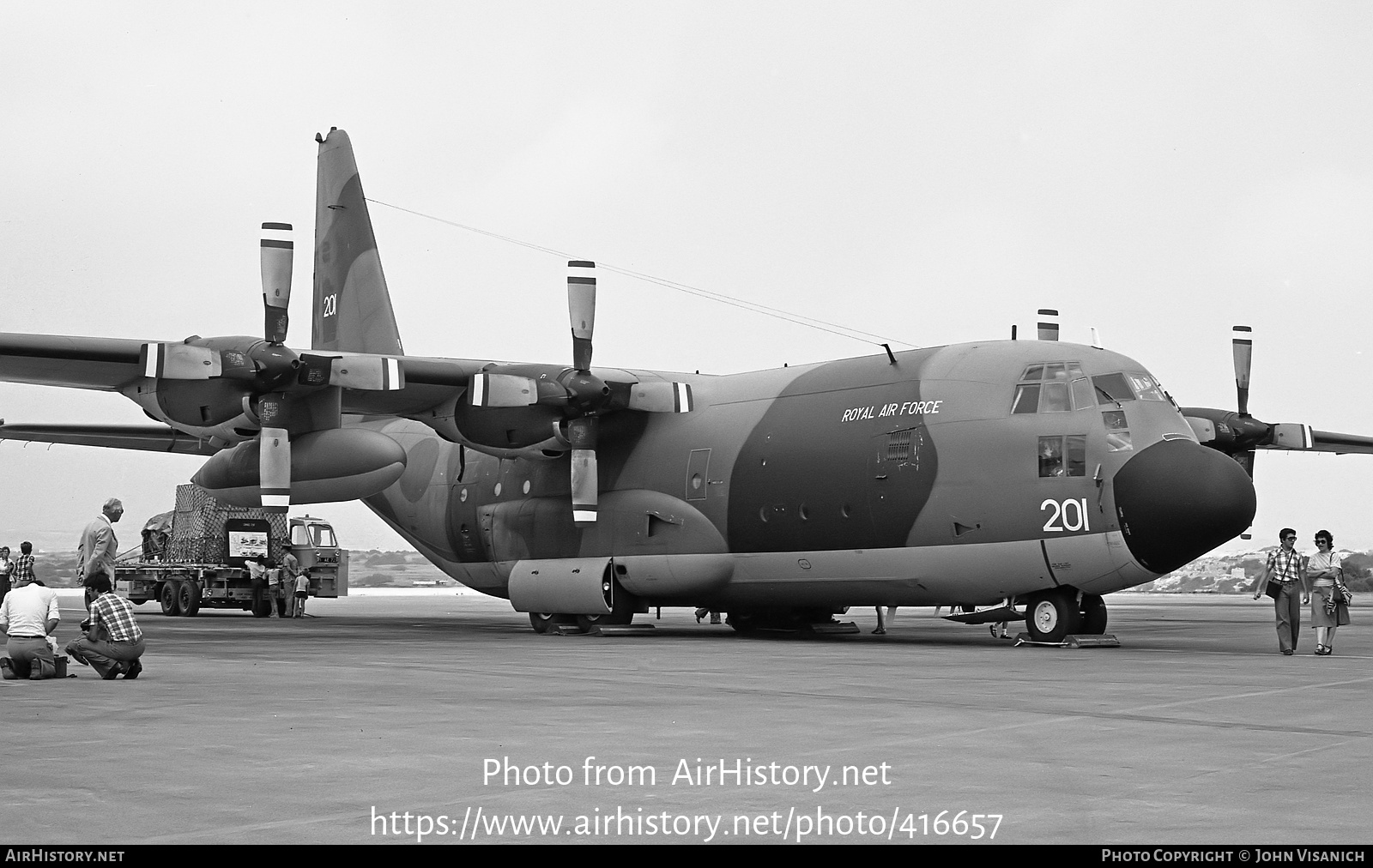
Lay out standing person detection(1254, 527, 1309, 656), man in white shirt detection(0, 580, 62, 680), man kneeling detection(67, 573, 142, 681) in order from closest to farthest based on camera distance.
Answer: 1. man in white shirt detection(0, 580, 62, 680)
2. man kneeling detection(67, 573, 142, 681)
3. standing person detection(1254, 527, 1309, 656)

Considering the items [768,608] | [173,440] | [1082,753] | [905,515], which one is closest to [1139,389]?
[905,515]

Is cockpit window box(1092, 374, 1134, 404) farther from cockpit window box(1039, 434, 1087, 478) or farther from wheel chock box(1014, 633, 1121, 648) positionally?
wheel chock box(1014, 633, 1121, 648)

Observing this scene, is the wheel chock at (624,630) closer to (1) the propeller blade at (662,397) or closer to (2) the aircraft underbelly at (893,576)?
(2) the aircraft underbelly at (893,576)

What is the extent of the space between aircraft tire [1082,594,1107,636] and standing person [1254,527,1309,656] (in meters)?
2.19

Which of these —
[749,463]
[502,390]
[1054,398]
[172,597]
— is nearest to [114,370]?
[502,390]

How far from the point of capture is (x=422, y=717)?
950 cm

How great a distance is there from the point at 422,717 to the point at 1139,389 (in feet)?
38.1

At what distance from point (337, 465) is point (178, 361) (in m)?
2.68

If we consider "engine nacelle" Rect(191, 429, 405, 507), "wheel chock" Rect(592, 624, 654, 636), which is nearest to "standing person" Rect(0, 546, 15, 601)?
"engine nacelle" Rect(191, 429, 405, 507)

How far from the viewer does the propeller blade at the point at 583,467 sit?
73.2 ft

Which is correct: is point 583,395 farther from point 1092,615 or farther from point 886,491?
point 1092,615

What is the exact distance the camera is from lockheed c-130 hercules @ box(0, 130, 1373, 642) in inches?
701

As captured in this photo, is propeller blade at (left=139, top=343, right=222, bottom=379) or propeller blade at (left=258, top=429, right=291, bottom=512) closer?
propeller blade at (left=139, top=343, right=222, bottom=379)
